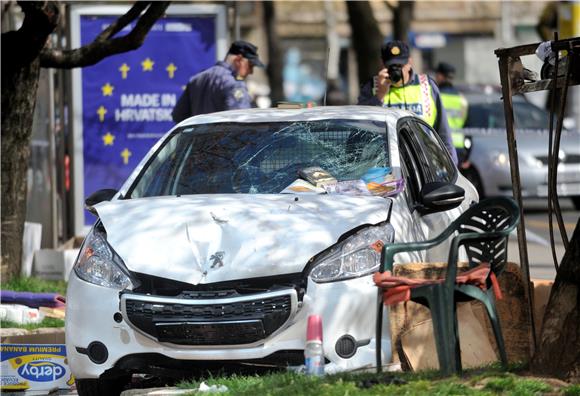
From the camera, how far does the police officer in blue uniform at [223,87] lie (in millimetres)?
12086

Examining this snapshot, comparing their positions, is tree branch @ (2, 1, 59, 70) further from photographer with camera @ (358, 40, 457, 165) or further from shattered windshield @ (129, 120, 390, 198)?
shattered windshield @ (129, 120, 390, 198)

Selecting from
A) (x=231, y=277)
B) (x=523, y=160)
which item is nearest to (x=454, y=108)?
(x=523, y=160)

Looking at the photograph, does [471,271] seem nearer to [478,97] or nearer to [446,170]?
[446,170]

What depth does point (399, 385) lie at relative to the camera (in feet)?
19.8

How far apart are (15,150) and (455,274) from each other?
597cm

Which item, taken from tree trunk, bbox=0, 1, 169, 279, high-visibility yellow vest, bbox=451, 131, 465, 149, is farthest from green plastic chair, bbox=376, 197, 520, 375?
high-visibility yellow vest, bbox=451, 131, 465, 149

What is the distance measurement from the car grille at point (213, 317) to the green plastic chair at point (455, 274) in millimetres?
528

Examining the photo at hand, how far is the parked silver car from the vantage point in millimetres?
18859

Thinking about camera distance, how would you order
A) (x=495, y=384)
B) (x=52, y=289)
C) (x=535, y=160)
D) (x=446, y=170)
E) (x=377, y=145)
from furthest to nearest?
(x=535, y=160) → (x=52, y=289) → (x=446, y=170) → (x=377, y=145) → (x=495, y=384)

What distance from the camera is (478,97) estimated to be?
2141cm

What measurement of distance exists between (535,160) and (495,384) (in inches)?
522

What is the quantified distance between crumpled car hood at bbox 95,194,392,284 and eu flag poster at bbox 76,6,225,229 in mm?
7515

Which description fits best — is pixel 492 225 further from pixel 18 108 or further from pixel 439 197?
pixel 18 108

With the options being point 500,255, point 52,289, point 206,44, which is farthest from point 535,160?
point 500,255
